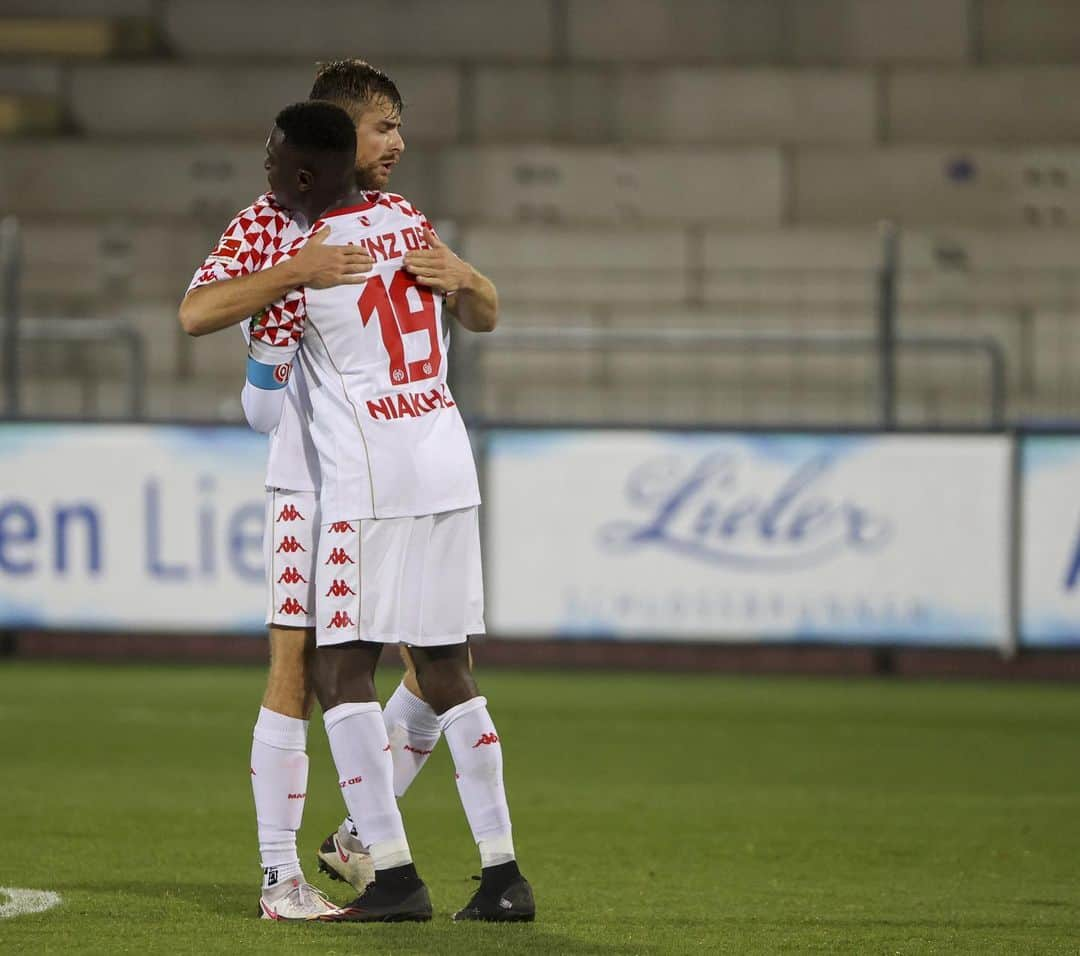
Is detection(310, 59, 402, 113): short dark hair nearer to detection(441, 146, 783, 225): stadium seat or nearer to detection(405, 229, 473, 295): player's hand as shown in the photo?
detection(405, 229, 473, 295): player's hand

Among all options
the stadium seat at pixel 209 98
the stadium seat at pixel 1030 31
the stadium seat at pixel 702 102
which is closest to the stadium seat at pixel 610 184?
the stadium seat at pixel 702 102

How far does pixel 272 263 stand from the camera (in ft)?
15.4

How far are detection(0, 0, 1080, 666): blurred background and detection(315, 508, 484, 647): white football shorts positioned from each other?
21.5 feet

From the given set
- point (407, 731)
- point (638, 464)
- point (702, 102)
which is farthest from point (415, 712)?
point (702, 102)

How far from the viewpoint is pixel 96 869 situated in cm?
561

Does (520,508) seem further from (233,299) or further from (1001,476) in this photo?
(233,299)

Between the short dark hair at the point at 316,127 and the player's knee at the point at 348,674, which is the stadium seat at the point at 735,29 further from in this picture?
the player's knee at the point at 348,674

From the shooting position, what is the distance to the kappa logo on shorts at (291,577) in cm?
477

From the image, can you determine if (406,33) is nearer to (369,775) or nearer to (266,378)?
(266,378)

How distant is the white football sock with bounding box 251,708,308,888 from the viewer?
4.81 m

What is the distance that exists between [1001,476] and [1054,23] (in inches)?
286

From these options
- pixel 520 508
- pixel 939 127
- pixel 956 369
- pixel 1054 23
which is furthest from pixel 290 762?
pixel 1054 23

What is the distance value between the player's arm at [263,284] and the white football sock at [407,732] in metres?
1.18

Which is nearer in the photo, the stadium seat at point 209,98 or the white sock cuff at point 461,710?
the white sock cuff at point 461,710
